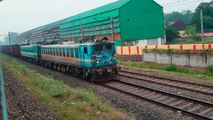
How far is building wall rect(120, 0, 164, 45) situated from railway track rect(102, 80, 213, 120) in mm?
33476

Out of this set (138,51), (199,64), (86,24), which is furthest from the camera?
(86,24)

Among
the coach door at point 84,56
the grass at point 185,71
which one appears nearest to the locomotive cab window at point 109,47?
the coach door at point 84,56

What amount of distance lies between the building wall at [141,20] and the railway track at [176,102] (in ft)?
110

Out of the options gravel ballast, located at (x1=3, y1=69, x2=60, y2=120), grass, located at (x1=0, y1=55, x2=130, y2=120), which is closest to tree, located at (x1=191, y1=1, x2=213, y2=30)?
grass, located at (x1=0, y1=55, x2=130, y2=120)

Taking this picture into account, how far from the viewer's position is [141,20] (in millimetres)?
53781

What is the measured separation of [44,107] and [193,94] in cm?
786

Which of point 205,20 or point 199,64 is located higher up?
point 205,20

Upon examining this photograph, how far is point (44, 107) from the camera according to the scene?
11750 mm

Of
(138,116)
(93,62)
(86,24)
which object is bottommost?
(138,116)

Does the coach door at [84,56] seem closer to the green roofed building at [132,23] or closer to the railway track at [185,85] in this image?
the railway track at [185,85]

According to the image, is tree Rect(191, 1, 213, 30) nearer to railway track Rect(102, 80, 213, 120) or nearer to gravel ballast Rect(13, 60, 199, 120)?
railway track Rect(102, 80, 213, 120)

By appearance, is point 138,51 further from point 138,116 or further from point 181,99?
point 138,116

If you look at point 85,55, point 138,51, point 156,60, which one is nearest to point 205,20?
point 138,51

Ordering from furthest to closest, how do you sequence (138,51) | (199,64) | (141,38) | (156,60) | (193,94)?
(141,38) < (138,51) < (156,60) < (199,64) < (193,94)
